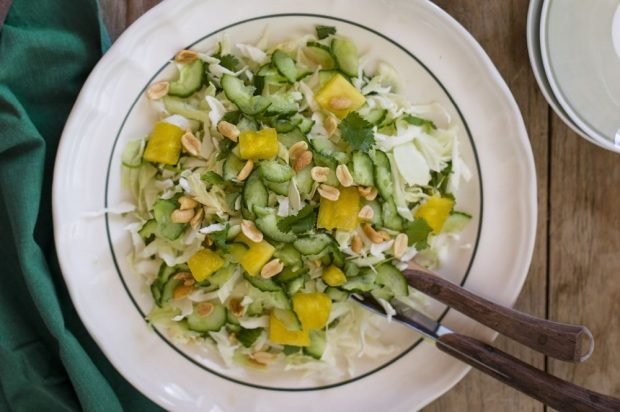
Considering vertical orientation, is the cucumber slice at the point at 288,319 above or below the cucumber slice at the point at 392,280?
below

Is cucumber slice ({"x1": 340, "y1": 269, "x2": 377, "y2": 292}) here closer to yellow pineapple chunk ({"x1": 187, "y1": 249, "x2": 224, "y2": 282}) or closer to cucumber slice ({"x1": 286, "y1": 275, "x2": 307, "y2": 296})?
cucumber slice ({"x1": 286, "y1": 275, "x2": 307, "y2": 296})

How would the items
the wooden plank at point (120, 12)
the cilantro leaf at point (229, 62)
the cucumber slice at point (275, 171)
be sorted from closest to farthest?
the cucumber slice at point (275, 171), the cilantro leaf at point (229, 62), the wooden plank at point (120, 12)

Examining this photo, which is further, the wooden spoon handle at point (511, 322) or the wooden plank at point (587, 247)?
the wooden plank at point (587, 247)

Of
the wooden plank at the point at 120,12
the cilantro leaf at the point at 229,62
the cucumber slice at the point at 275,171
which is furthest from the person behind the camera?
the wooden plank at the point at 120,12

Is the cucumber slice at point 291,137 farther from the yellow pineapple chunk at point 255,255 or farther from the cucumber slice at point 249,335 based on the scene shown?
the cucumber slice at point 249,335

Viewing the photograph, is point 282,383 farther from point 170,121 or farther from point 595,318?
point 595,318

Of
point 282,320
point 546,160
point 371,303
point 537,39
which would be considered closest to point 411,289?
point 371,303

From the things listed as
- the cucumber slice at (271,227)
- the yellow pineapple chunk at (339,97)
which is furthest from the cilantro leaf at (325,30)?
the cucumber slice at (271,227)
